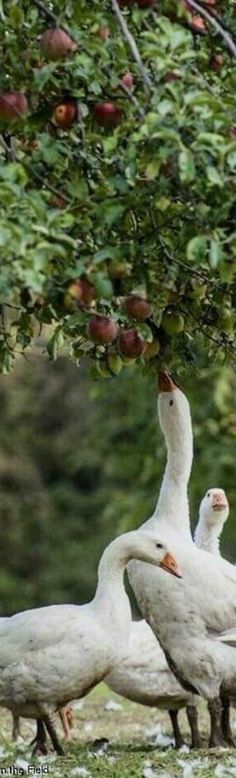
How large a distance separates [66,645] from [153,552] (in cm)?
69

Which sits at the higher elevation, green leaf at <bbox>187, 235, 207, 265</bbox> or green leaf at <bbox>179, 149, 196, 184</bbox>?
green leaf at <bbox>179, 149, 196, 184</bbox>

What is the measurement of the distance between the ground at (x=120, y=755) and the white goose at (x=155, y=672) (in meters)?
0.27

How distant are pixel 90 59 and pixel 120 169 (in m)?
0.45

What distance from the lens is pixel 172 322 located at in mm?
7871

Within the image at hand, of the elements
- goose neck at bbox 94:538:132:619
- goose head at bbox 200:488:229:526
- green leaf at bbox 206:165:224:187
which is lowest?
goose head at bbox 200:488:229:526

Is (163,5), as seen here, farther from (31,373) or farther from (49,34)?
(31,373)

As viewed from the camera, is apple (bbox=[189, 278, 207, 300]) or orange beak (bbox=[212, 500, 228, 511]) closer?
apple (bbox=[189, 278, 207, 300])

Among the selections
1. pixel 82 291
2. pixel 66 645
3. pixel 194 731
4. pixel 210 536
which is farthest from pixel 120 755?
pixel 82 291

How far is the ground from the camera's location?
8766mm

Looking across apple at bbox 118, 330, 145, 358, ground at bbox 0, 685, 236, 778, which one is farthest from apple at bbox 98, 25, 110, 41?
ground at bbox 0, 685, 236, 778

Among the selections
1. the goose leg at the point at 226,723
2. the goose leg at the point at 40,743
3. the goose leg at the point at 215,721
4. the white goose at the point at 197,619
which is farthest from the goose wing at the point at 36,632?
the goose leg at the point at 226,723

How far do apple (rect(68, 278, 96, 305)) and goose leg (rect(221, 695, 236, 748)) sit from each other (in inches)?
165

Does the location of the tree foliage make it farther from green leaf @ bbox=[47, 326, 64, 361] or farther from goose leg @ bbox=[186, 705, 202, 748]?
goose leg @ bbox=[186, 705, 202, 748]

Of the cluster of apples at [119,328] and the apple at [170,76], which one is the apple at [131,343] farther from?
the apple at [170,76]
